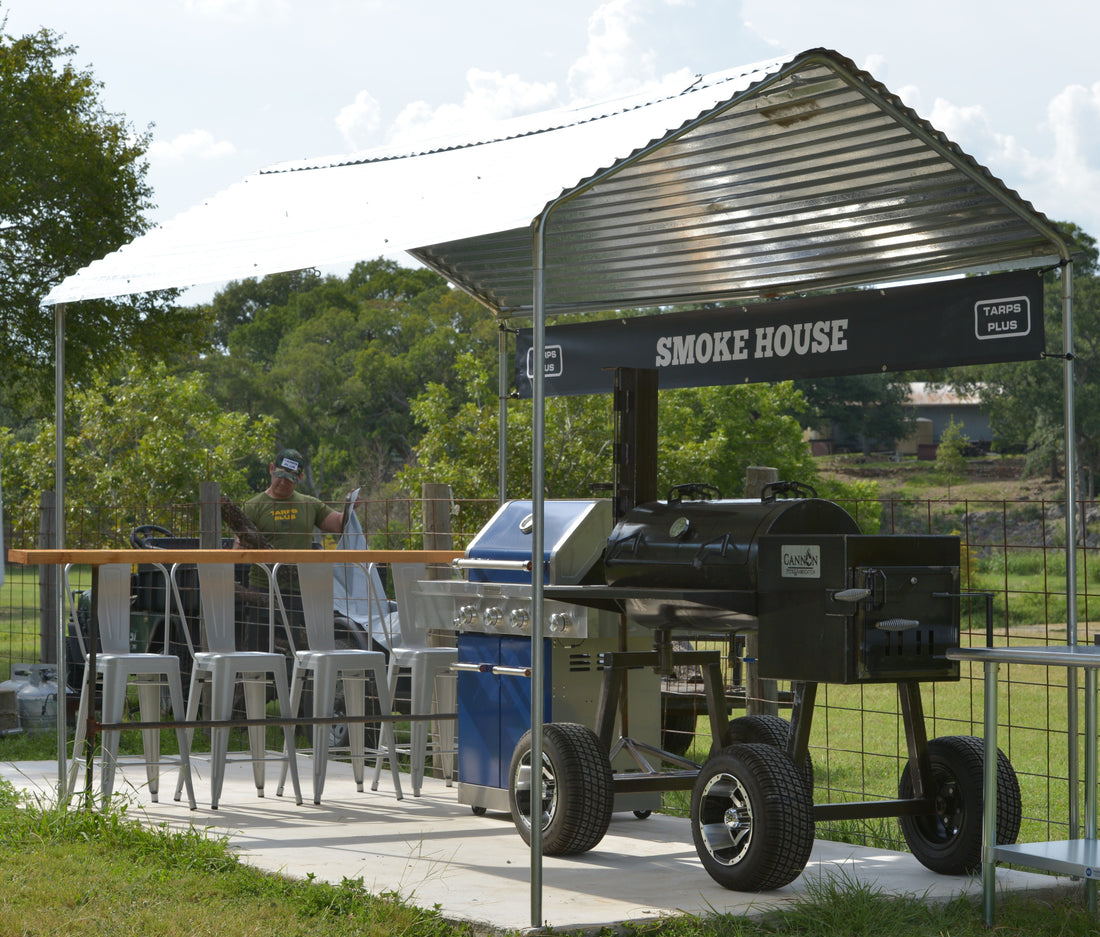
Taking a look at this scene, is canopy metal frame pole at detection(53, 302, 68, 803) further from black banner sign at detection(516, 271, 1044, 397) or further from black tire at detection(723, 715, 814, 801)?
black tire at detection(723, 715, 814, 801)

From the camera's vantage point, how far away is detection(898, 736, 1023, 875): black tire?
213 inches

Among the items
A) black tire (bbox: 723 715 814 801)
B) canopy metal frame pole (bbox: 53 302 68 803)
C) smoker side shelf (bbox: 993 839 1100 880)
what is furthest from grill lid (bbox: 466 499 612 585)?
smoker side shelf (bbox: 993 839 1100 880)

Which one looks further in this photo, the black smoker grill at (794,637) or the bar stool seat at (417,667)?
the bar stool seat at (417,667)

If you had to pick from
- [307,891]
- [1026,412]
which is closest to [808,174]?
[307,891]

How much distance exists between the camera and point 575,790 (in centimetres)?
575

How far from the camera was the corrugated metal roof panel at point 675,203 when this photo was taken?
514 centimetres

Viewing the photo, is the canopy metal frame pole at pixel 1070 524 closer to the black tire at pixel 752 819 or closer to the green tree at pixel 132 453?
the black tire at pixel 752 819

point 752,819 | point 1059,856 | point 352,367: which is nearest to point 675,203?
point 752,819

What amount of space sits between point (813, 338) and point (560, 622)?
1.81 m

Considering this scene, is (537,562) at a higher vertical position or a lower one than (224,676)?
higher

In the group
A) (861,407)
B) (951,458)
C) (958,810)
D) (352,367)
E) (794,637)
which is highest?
(352,367)

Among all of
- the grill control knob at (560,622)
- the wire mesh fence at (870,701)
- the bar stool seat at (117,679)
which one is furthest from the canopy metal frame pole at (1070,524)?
the bar stool seat at (117,679)

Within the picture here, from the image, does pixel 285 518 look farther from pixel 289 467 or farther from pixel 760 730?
pixel 760 730

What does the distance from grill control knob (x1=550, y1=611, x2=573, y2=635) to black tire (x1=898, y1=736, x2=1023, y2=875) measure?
1.62 m
